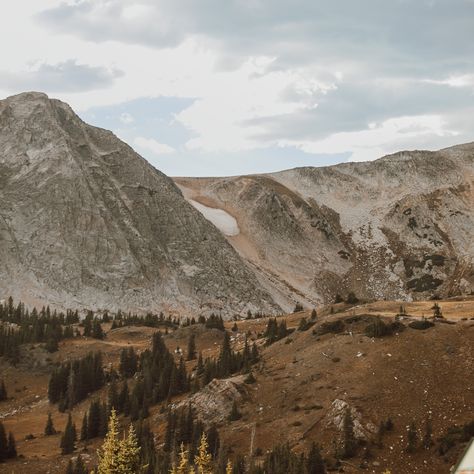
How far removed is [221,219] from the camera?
175875 mm

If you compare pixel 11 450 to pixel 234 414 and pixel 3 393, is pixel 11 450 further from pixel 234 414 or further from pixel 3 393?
pixel 3 393

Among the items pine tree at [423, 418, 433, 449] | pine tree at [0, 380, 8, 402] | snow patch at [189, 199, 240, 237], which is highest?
snow patch at [189, 199, 240, 237]

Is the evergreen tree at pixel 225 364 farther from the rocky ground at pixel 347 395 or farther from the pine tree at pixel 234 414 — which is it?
the pine tree at pixel 234 414

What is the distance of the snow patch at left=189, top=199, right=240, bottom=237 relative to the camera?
171625 millimetres

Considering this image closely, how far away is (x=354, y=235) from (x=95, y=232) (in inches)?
3183

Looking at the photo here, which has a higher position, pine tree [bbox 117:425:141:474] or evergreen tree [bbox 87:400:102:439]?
pine tree [bbox 117:425:141:474]

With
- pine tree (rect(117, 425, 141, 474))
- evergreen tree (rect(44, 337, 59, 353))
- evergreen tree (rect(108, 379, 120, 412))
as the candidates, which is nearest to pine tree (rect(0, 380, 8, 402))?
evergreen tree (rect(44, 337, 59, 353))

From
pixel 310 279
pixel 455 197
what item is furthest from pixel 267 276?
pixel 455 197

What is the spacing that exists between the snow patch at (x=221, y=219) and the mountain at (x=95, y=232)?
12.0 meters

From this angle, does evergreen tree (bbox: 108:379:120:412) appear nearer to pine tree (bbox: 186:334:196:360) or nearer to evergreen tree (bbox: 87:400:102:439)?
evergreen tree (bbox: 87:400:102:439)

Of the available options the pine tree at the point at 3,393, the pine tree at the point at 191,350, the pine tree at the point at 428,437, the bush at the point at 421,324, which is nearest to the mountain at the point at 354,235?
the pine tree at the point at 191,350

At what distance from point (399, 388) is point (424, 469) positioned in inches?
370

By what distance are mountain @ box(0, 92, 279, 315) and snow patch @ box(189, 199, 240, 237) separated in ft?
39.5

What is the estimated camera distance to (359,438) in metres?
43.5
